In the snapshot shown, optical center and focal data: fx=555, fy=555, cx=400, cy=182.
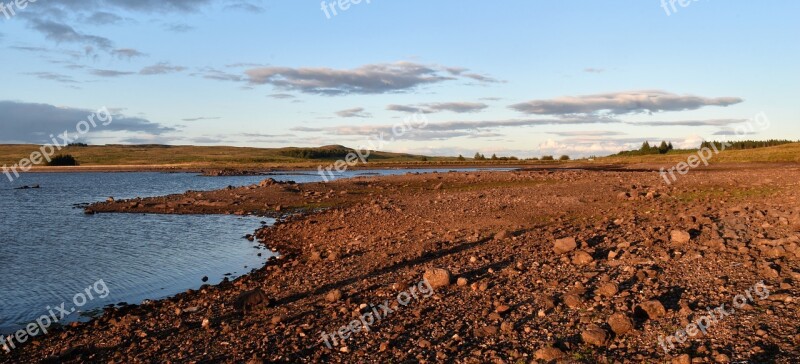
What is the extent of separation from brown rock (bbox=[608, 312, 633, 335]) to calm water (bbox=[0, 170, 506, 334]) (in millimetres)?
11891

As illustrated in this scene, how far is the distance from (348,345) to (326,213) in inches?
844

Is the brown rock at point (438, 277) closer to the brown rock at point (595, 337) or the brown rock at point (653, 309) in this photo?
the brown rock at point (595, 337)

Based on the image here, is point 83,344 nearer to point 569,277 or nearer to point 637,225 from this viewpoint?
point 569,277

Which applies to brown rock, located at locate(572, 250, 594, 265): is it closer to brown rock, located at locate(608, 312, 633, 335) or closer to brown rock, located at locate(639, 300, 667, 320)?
brown rock, located at locate(639, 300, 667, 320)

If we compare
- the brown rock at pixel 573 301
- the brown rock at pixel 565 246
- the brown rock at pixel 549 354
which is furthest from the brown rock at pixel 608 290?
the brown rock at pixel 565 246

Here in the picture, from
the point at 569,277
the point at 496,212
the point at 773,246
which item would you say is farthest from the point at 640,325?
the point at 496,212

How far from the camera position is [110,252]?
74.6 feet

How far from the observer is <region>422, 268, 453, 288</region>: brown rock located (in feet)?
42.0

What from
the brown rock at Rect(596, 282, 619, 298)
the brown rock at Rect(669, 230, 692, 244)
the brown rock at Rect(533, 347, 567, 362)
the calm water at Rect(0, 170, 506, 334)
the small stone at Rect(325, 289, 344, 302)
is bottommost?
the calm water at Rect(0, 170, 506, 334)

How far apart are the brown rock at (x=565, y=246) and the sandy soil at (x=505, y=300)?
4cm

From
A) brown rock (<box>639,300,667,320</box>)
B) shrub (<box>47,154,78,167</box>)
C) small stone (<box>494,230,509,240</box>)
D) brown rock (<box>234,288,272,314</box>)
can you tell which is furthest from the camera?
shrub (<box>47,154,78,167</box>)

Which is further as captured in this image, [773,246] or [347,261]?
[347,261]

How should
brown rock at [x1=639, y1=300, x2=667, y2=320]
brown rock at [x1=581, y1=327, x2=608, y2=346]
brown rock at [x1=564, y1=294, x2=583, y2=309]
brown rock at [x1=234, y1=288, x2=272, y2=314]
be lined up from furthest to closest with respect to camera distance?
brown rock at [x1=234, y1=288, x2=272, y2=314], brown rock at [x1=564, y1=294, x2=583, y2=309], brown rock at [x1=639, y1=300, x2=667, y2=320], brown rock at [x1=581, y1=327, x2=608, y2=346]

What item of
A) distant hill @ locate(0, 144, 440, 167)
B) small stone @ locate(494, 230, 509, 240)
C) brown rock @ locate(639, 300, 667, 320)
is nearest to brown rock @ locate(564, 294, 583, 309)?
brown rock @ locate(639, 300, 667, 320)
